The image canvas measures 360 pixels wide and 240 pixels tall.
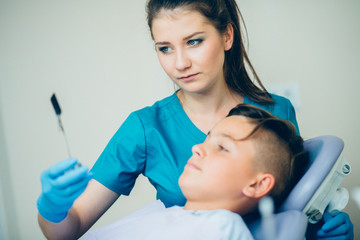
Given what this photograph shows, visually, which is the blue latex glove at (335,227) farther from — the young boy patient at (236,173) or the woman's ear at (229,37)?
the woman's ear at (229,37)

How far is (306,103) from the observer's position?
148 centimetres

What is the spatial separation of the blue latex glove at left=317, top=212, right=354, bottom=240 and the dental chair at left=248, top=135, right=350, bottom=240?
0.07ft

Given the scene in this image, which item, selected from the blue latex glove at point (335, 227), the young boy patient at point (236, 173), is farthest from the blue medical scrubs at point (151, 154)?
the blue latex glove at point (335, 227)

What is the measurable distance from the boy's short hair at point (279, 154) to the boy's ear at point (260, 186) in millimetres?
19

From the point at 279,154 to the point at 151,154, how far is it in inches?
16.0

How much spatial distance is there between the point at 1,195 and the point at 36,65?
70 cm

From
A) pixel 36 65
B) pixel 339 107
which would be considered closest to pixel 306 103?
pixel 339 107

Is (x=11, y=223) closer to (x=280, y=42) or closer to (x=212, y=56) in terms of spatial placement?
(x=212, y=56)

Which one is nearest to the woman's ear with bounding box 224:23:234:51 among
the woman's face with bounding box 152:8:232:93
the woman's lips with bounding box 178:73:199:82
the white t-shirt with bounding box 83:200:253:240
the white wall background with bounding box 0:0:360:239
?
the woman's face with bounding box 152:8:232:93

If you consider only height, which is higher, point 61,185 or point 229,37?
point 229,37

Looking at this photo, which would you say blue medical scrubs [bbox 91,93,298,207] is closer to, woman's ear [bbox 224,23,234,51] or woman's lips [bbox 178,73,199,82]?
woman's lips [bbox 178,73,199,82]

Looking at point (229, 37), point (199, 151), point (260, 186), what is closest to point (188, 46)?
point (229, 37)

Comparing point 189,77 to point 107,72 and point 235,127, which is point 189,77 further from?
point 107,72

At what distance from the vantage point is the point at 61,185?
71 cm
